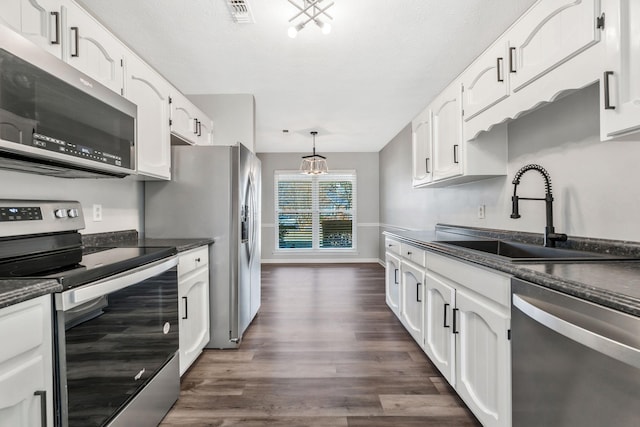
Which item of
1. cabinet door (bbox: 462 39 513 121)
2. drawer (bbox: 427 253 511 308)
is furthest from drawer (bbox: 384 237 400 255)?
cabinet door (bbox: 462 39 513 121)

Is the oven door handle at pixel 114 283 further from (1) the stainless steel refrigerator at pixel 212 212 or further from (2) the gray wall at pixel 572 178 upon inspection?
(2) the gray wall at pixel 572 178

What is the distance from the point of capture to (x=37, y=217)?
1.42 m

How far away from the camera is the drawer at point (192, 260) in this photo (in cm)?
197

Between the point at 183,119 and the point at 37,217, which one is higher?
the point at 183,119

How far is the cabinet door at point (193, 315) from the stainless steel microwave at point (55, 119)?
0.85m

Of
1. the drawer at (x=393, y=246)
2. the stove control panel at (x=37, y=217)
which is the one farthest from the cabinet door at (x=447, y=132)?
the stove control panel at (x=37, y=217)

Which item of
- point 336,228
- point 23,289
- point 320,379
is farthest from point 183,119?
point 336,228

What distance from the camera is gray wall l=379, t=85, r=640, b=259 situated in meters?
1.43

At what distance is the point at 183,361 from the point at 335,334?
1.31 meters

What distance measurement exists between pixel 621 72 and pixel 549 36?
0.47 meters

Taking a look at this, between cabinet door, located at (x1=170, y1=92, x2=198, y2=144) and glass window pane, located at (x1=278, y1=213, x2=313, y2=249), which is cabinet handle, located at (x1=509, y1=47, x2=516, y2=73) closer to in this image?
cabinet door, located at (x1=170, y1=92, x2=198, y2=144)

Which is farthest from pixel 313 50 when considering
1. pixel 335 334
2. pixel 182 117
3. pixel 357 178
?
pixel 357 178

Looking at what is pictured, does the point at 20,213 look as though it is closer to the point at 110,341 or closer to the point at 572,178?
the point at 110,341

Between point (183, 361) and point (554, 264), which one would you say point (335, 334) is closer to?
point (183, 361)
